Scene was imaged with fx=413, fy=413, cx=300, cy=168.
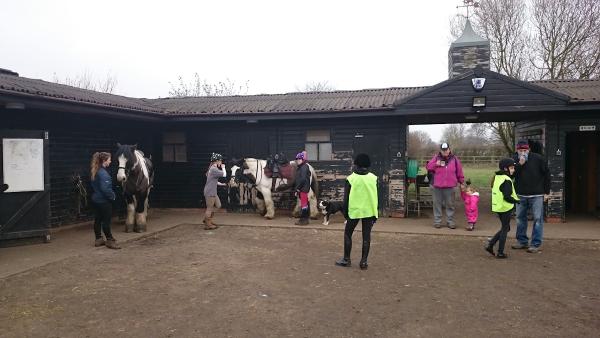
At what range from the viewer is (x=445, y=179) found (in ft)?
29.7

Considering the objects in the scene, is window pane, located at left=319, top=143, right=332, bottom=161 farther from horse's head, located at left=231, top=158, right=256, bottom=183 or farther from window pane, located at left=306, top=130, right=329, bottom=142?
horse's head, located at left=231, top=158, right=256, bottom=183

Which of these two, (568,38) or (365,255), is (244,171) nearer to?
(365,255)

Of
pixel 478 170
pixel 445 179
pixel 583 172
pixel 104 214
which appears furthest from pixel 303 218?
pixel 478 170

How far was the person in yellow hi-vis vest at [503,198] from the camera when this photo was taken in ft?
21.0

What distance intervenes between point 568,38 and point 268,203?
1531cm

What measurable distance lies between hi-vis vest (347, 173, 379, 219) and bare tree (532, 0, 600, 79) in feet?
51.9

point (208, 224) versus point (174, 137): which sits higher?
point (174, 137)

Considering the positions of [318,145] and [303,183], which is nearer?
[303,183]

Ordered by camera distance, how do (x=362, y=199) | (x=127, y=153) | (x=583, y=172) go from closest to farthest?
(x=362, y=199)
(x=127, y=153)
(x=583, y=172)

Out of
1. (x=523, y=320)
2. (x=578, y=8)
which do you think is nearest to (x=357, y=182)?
(x=523, y=320)

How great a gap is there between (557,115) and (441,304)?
24.7ft

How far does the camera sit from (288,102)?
1200 centimetres

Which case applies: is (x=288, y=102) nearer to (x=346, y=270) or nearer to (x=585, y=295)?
(x=346, y=270)

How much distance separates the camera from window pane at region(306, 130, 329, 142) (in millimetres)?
11156
